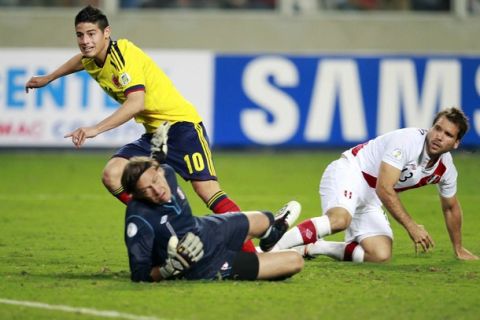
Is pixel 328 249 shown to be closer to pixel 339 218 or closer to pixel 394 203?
pixel 339 218

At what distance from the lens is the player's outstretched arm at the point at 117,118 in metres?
8.19

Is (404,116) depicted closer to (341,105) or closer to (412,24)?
(341,105)

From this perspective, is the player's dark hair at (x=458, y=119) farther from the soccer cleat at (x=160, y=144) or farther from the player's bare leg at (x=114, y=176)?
the player's bare leg at (x=114, y=176)

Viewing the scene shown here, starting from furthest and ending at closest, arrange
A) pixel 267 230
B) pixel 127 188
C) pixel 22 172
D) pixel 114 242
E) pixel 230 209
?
pixel 22 172 → pixel 114 242 → pixel 230 209 → pixel 267 230 → pixel 127 188

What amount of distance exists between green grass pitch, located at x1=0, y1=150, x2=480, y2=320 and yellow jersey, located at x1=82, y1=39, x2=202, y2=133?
1297mm

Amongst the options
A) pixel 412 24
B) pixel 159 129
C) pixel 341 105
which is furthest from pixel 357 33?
pixel 159 129

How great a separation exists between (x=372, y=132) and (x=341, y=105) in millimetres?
687

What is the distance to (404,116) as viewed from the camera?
18.2m

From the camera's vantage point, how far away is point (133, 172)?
7535mm

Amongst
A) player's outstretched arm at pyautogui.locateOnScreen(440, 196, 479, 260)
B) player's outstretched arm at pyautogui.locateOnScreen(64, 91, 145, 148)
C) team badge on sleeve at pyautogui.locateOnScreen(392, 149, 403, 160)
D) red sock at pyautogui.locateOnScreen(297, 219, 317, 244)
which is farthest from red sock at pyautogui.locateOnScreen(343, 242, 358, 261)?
player's outstretched arm at pyautogui.locateOnScreen(64, 91, 145, 148)

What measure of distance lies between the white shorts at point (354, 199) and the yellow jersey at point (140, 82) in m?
1.32

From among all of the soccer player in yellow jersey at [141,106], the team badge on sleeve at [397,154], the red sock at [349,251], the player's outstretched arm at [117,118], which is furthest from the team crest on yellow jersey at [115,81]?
the red sock at [349,251]

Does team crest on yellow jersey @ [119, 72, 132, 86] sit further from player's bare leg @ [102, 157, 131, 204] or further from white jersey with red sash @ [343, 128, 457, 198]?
white jersey with red sash @ [343, 128, 457, 198]

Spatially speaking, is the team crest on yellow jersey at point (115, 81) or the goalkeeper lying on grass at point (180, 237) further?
the team crest on yellow jersey at point (115, 81)
